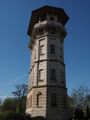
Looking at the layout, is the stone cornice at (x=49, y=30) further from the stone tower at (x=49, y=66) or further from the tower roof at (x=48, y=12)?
the tower roof at (x=48, y=12)

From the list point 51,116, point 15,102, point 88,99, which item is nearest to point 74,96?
point 88,99

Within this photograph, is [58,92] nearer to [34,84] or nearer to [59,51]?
[34,84]

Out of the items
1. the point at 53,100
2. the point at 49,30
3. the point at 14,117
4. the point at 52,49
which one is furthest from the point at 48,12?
the point at 14,117

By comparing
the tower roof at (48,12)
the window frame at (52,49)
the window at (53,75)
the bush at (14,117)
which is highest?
the tower roof at (48,12)

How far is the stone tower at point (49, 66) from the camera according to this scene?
3762cm

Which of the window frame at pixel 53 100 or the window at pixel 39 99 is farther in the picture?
the window at pixel 39 99

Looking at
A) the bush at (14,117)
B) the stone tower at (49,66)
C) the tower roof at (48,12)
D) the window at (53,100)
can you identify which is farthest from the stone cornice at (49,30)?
the bush at (14,117)

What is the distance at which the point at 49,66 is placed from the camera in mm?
40219

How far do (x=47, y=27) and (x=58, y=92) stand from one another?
14.7 meters

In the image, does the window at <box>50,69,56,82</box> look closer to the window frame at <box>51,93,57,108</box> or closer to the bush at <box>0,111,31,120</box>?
the window frame at <box>51,93,57,108</box>

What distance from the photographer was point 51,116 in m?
36.8

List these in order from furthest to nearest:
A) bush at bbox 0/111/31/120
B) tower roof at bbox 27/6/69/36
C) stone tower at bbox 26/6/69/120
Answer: tower roof at bbox 27/6/69/36 → stone tower at bbox 26/6/69/120 → bush at bbox 0/111/31/120

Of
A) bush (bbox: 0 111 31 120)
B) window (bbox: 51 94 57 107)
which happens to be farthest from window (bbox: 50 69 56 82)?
bush (bbox: 0 111 31 120)

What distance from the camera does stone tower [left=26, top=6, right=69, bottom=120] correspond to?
37.6m
